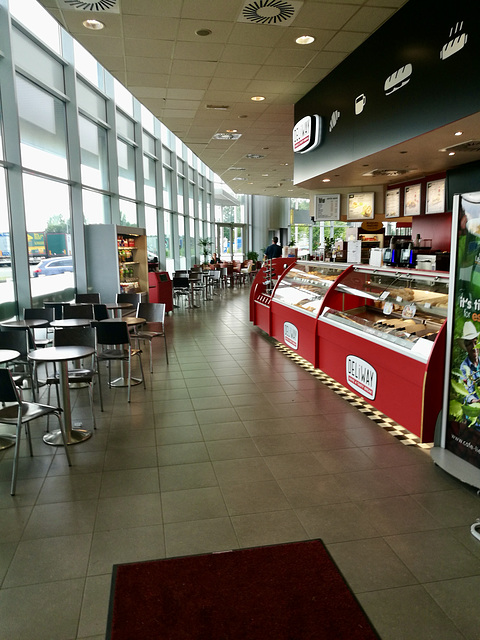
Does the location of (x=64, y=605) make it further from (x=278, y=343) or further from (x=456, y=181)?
(x=456, y=181)

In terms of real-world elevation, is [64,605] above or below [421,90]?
below

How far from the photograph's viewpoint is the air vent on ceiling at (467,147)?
4.72 metres

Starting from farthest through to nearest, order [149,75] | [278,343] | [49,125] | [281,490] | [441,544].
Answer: [278,343] < [49,125] < [149,75] < [281,490] < [441,544]

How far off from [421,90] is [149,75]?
140 inches

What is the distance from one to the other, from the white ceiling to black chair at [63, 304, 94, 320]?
3034mm

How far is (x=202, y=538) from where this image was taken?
2652 mm

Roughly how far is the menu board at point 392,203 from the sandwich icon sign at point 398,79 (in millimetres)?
3114

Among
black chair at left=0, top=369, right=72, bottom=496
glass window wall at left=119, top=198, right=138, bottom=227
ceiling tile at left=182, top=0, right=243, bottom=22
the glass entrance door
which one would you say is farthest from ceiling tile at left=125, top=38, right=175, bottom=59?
the glass entrance door

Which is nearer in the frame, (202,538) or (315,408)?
(202,538)

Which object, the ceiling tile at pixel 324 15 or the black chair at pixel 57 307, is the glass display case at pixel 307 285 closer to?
the ceiling tile at pixel 324 15

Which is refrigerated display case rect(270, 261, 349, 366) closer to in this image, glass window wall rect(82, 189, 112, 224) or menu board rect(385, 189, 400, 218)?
menu board rect(385, 189, 400, 218)

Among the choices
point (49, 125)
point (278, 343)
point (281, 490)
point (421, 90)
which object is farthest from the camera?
point (278, 343)

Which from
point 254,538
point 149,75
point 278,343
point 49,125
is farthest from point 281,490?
point 49,125

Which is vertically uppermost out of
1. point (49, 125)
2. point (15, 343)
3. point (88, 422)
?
point (49, 125)
